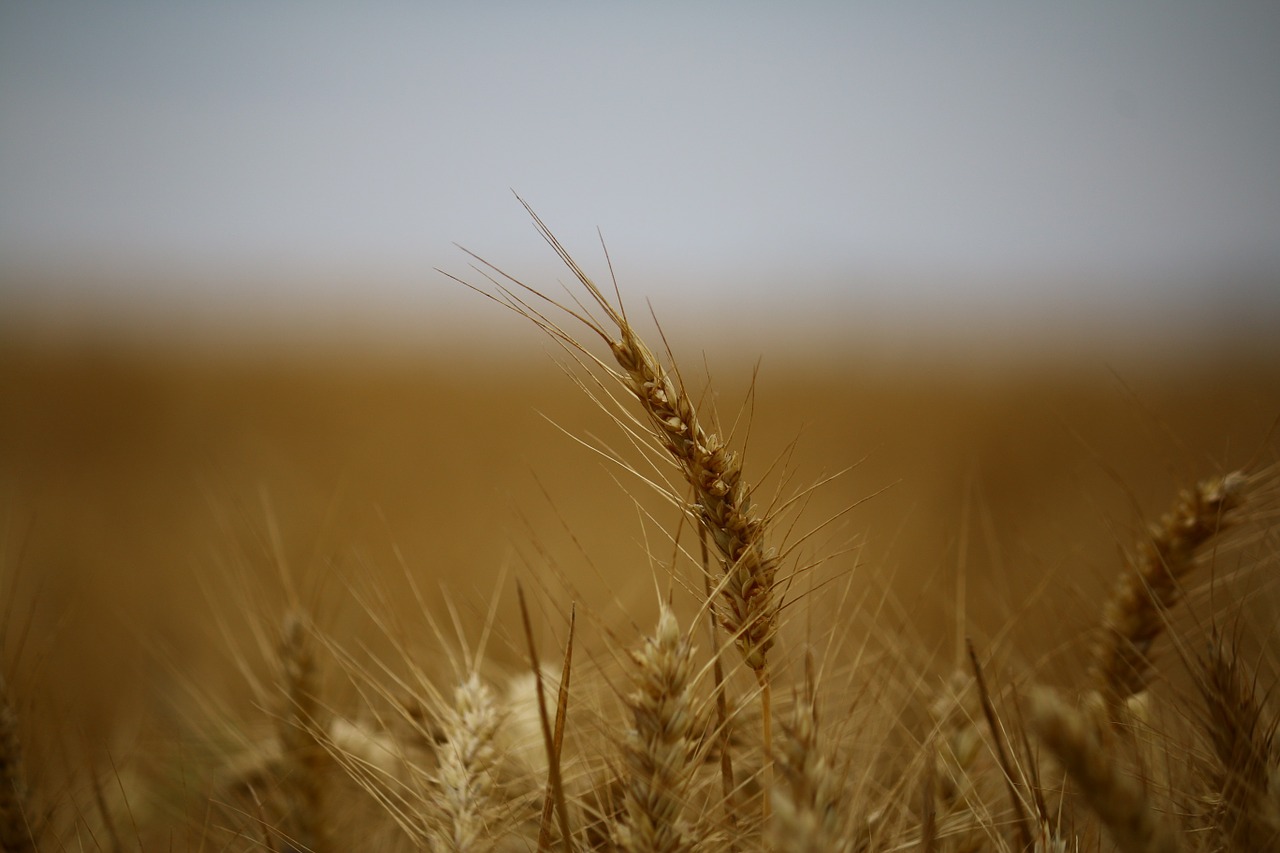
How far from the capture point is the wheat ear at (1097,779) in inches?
20.1

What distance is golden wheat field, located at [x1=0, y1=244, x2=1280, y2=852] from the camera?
754 millimetres

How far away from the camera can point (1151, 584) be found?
107 cm

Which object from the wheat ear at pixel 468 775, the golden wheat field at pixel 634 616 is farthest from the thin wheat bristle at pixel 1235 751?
the wheat ear at pixel 468 775

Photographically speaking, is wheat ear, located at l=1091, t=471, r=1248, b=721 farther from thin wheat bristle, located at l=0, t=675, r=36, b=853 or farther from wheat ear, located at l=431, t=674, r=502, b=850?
thin wheat bristle, located at l=0, t=675, r=36, b=853

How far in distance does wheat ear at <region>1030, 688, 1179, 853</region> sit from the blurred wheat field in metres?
0.40

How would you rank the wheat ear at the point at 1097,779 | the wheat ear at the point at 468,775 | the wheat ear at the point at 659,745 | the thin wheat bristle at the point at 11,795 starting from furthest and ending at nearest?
the thin wheat bristle at the point at 11,795, the wheat ear at the point at 468,775, the wheat ear at the point at 659,745, the wheat ear at the point at 1097,779

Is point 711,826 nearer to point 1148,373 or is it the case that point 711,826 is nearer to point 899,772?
point 899,772

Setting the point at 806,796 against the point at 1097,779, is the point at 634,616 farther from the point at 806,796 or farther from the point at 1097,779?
the point at 1097,779

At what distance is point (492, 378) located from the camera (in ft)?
33.9

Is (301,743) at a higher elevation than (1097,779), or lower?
lower

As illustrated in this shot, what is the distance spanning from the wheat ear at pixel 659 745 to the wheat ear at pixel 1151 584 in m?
0.79

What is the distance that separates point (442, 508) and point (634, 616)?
2461mm

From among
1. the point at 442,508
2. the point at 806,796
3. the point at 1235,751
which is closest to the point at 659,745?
the point at 806,796

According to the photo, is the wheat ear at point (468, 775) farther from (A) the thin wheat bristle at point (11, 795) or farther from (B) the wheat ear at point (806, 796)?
(A) the thin wheat bristle at point (11, 795)
